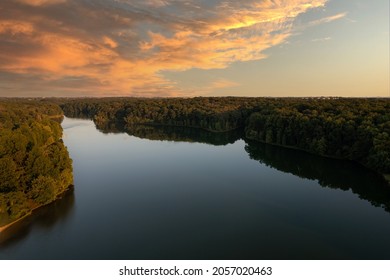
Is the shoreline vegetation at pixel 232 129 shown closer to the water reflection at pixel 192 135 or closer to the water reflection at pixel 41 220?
the water reflection at pixel 41 220

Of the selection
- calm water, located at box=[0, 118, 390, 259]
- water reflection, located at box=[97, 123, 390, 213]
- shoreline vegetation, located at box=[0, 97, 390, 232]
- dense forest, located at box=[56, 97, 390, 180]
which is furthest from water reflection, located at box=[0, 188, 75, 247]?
dense forest, located at box=[56, 97, 390, 180]

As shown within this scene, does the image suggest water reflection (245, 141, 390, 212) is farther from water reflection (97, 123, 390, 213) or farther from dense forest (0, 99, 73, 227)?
dense forest (0, 99, 73, 227)

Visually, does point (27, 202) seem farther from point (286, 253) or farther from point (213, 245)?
point (286, 253)

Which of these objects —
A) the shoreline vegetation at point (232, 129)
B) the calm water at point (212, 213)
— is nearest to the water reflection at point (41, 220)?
the calm water at point (212, 213)

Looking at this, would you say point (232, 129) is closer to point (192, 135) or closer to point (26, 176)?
point (192, 135)

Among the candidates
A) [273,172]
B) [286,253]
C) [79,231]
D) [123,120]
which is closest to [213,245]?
[286,253]
